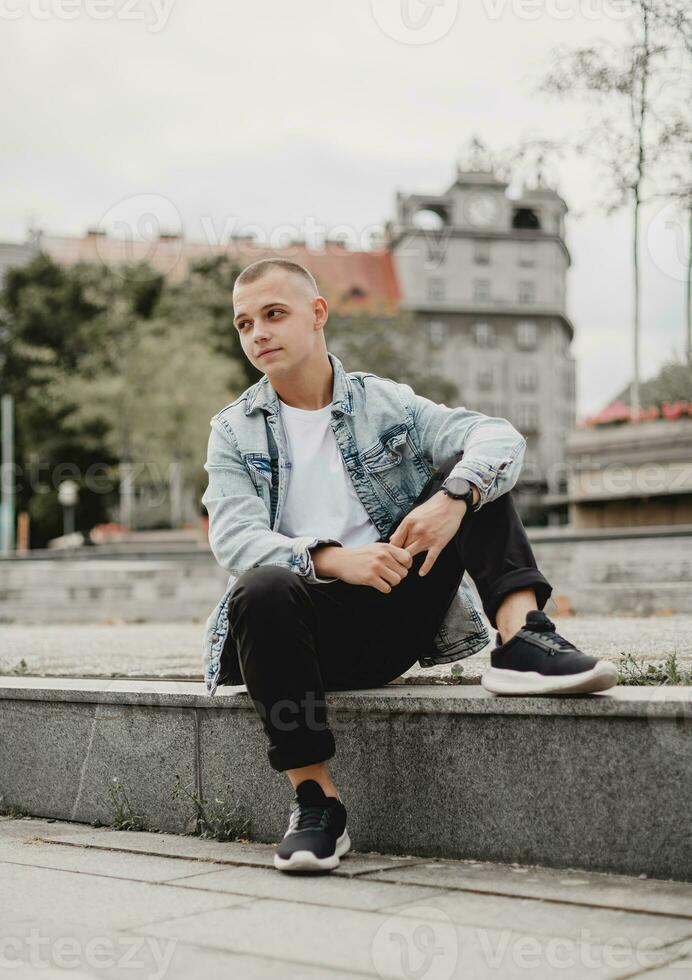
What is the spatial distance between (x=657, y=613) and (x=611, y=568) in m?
1.79

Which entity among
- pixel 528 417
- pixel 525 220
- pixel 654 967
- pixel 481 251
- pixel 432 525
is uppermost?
pixel 525 220

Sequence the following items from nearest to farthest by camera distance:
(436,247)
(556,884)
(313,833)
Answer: (556,884) < (313,833) < (436,247)

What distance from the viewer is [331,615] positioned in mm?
3400

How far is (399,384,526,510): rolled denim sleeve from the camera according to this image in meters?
3.30

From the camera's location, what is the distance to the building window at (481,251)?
268 ft

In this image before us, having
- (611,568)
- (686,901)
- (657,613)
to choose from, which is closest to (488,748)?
(686,901)

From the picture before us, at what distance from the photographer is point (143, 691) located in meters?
3.95

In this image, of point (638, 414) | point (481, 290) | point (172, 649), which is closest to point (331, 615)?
point (172, 649)

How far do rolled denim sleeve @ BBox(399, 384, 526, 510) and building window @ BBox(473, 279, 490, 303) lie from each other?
79.6 meters

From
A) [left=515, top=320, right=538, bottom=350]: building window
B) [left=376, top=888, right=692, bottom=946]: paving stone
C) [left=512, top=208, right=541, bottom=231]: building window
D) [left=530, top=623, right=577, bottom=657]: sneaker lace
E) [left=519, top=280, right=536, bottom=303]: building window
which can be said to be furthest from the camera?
[left=515, top=320, right=538, bottom=350]: building window

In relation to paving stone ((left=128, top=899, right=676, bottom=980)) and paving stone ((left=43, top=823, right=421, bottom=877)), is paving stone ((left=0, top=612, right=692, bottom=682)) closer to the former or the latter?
paving stone ((left=43, top=823, right=421, bottom=877))

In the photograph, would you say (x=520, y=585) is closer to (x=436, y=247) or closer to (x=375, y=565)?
(x=375, y=565)

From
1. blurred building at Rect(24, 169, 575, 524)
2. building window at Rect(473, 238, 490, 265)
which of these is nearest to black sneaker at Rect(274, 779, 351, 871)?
blurred building at Rect(24, 169, 575, 524)

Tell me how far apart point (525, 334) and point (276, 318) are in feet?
266
